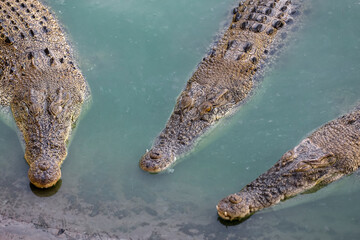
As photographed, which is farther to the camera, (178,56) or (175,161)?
(178,56)

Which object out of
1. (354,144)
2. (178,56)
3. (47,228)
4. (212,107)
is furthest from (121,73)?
(354,144)

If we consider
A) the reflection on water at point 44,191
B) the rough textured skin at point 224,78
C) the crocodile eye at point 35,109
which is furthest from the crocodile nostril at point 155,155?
the crocodile eye at point 35,109

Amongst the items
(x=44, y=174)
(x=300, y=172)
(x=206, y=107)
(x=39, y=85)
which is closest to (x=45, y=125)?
(x=39, y=85)

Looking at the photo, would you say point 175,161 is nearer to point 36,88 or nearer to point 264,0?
point 36,88

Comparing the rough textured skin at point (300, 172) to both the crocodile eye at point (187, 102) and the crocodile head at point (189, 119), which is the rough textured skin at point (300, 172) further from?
the crocodile eye at point (187, 102)

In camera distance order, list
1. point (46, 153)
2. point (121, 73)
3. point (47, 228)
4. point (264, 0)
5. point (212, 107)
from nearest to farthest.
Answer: point (47, 228) → point (46, 153) → point (212, 107) → point (121, 73) → point (264, 0)

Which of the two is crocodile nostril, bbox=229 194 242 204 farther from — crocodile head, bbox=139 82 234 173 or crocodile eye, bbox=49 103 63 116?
crocodile eye, bbox=49 103 63 116
